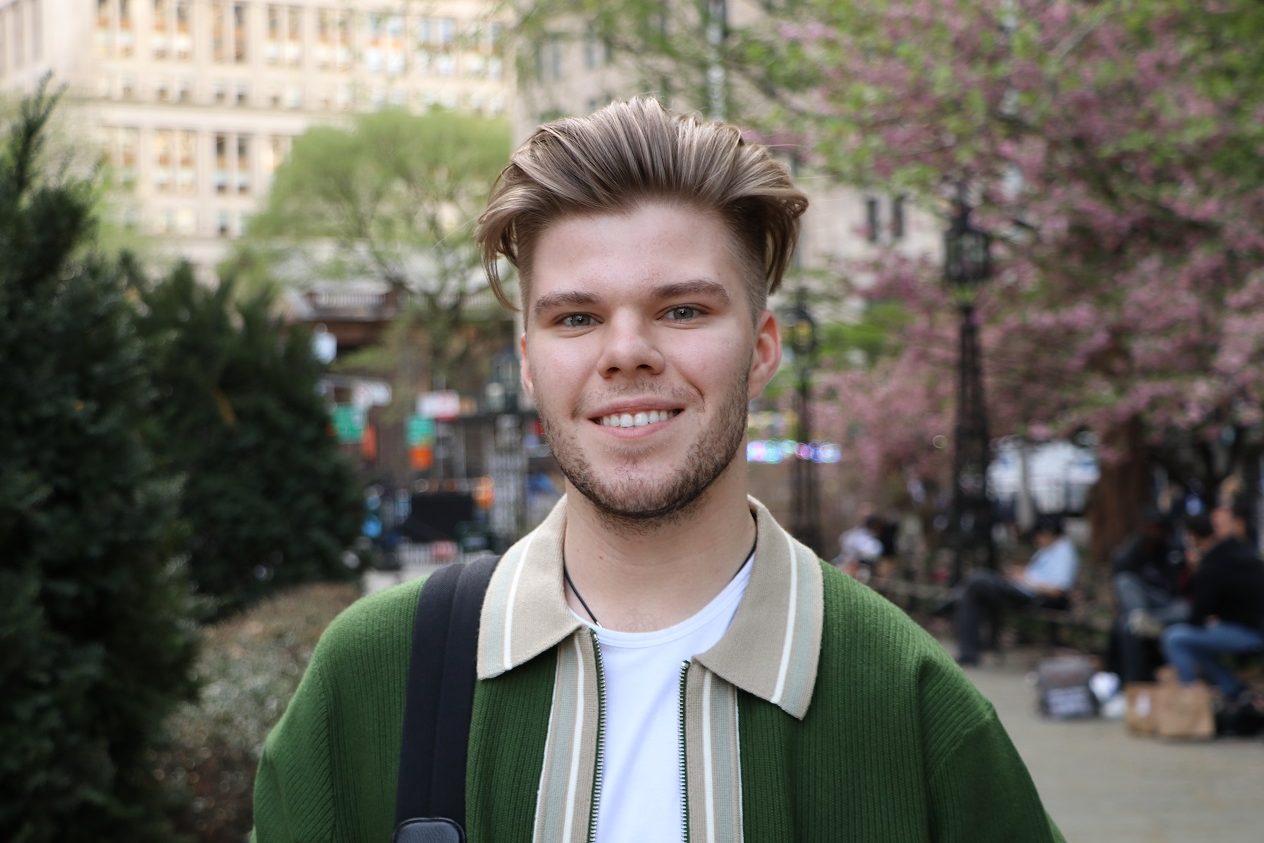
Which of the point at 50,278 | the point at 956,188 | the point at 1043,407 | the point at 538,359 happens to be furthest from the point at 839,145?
the point at 538,359

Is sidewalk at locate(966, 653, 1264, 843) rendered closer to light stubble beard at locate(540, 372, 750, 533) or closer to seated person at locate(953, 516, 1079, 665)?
seated person at locate(953, 516, 1079, 665)

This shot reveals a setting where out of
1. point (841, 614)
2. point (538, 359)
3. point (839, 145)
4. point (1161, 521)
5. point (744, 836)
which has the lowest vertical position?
point (1161, 521)

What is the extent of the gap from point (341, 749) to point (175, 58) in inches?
4269

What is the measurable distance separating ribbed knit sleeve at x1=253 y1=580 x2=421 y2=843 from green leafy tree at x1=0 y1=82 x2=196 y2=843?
249 cm

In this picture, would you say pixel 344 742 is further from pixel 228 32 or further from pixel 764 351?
pixel 228 32

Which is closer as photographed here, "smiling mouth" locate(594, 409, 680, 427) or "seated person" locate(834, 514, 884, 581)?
"smiling mouth" locate(594, 409, 680, 427)

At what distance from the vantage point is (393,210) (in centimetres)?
5981

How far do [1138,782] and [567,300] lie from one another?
840 cm

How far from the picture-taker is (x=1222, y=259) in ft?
45.2

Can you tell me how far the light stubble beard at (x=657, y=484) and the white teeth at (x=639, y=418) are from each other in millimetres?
33

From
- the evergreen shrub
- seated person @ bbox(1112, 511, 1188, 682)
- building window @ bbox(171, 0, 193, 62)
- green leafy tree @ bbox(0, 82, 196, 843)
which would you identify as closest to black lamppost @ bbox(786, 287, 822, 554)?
seated person @ bbox(1112, 511, 1188, 682)

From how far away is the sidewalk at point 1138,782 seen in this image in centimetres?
838

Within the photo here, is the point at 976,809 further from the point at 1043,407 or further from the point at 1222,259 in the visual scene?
the point at 1043,407

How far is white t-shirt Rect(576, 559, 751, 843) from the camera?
2158mm
